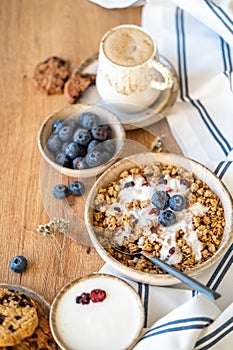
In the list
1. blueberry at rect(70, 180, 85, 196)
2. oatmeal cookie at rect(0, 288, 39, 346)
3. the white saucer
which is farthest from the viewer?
the white saucer

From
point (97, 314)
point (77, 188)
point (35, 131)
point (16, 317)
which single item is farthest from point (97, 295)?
point (35, 131)

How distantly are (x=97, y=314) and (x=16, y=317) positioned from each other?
0.14m

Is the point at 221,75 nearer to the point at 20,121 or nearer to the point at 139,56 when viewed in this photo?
the point at 139,56

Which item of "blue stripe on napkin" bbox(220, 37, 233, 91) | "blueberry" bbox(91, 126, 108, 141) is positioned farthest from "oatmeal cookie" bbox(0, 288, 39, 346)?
"blue stripe on napkin" bbox(220, 37, 233, 91)

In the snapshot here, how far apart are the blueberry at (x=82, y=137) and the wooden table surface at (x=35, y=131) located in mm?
84

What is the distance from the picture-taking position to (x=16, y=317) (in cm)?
99

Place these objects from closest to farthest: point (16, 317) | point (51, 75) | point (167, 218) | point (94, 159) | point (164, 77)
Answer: point (16, 317)
point (167, 218)
point (94, 159)
point (164, 77)
point (51, 75)

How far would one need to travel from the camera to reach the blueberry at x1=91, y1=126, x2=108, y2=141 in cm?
126

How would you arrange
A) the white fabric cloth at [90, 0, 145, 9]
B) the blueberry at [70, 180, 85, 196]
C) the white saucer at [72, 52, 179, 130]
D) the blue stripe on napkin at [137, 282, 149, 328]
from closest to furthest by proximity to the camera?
the blue stripe on napkin at [137, 282, 149, 328], the blueberry at [70, 180, 85, 196], the white saucer at [72, 52, 179, 130], the white fabric cloth at [90, 0, 145, 9]

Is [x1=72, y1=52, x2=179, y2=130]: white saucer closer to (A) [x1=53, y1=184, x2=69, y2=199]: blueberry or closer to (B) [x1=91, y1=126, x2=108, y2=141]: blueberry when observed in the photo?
(B) [x1=91, y1=126, x2=108, y2=141]: blueberry

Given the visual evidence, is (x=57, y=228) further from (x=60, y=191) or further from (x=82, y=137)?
(x=82, y=137)

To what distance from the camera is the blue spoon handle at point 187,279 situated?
0.99 m

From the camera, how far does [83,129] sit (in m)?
1.28

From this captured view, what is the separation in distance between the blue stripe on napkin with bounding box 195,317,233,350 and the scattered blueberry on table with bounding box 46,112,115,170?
407 mm
